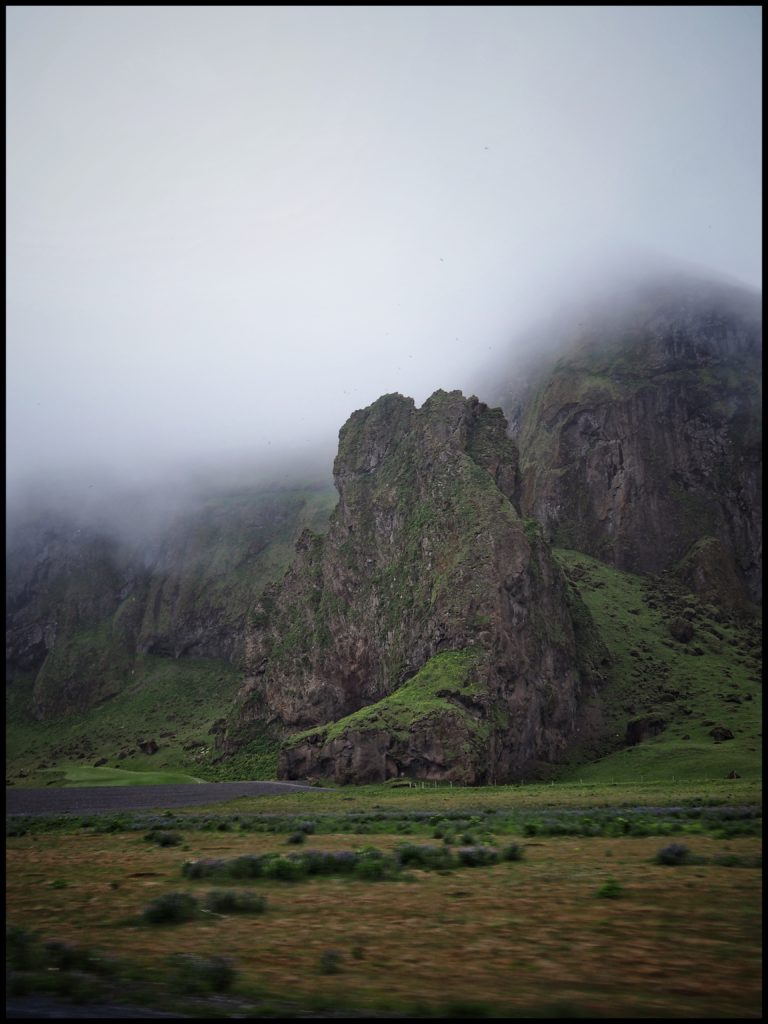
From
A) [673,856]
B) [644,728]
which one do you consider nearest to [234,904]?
[673,856]

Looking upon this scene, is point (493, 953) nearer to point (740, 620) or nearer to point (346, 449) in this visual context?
point (346, 449)

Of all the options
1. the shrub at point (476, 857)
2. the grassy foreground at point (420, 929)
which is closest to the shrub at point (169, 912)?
the grassy foreground at point (420, 929)

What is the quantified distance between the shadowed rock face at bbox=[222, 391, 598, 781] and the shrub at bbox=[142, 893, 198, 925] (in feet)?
234

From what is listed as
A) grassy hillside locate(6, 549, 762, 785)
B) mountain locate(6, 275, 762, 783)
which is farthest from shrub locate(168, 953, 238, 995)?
mountain locate(6, 275, 762, 783)

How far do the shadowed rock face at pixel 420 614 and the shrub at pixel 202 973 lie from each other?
74.8 m

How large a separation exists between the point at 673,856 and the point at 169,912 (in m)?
13.5

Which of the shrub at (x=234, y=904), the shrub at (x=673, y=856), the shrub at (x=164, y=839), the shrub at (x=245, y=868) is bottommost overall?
the shrub at (x=164, y=839)

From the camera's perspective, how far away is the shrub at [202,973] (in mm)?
9258

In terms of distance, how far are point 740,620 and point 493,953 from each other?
169m

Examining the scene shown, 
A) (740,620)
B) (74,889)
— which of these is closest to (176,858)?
(74,889)

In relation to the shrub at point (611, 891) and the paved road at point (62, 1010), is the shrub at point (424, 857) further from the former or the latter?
the paved road at point (62, 1010)

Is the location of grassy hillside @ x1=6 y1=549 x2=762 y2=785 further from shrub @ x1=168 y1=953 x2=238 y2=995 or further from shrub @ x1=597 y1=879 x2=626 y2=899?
shrub @ x1=168 y1=953 x2=238 y2=995

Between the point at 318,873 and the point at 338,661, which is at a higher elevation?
the point at 318,873

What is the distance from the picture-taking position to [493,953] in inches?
423
